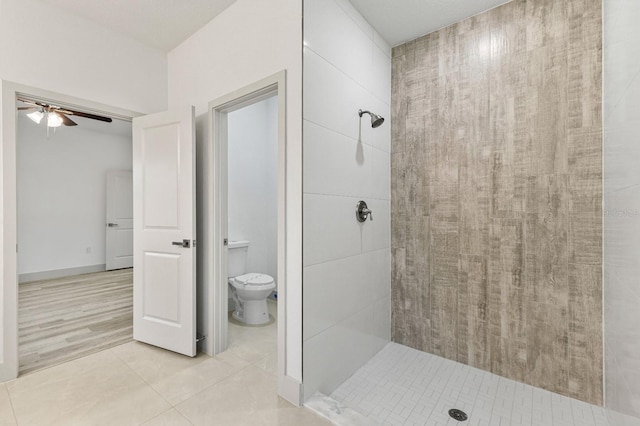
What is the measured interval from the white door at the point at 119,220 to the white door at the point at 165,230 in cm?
364

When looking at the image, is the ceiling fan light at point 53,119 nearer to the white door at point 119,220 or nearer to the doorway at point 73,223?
the doorway at point 73,223

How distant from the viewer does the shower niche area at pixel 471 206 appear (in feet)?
5.49

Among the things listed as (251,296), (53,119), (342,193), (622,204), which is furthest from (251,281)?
(53,119)

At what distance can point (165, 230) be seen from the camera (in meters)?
2.34

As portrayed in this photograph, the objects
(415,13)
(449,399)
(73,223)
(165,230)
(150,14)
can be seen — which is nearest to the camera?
(449,399)

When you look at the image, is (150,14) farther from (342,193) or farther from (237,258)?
(237,258)

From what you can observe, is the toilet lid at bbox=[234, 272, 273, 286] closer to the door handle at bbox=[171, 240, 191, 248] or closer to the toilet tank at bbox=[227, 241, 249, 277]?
the toilet tank at bbox=[227, 241, 249, 277]

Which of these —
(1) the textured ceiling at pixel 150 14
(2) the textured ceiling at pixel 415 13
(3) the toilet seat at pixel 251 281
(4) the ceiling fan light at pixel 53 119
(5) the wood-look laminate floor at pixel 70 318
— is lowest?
(5) the wood-look laminate floor at pixel 70 318

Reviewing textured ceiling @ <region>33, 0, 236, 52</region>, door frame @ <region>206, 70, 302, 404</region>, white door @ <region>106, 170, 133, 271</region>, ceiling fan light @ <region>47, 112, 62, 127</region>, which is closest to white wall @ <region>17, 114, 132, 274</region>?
white door @ <region>106, 170, 133, 271</region>

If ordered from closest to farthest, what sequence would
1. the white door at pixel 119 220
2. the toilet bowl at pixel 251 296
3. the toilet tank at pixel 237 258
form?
1. the toilet bowl at pixel 251 296
2. the toilet tank at pixel 237 258
3. the white door at pixel 119 220

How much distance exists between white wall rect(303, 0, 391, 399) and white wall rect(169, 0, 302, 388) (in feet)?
0.20

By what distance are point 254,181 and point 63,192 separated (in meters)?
3.77

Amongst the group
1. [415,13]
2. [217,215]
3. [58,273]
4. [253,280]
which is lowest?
[58,273]

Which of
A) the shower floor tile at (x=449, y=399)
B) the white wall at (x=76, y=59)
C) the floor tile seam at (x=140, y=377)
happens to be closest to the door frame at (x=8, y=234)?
the white wall at (x=76, y=59)
